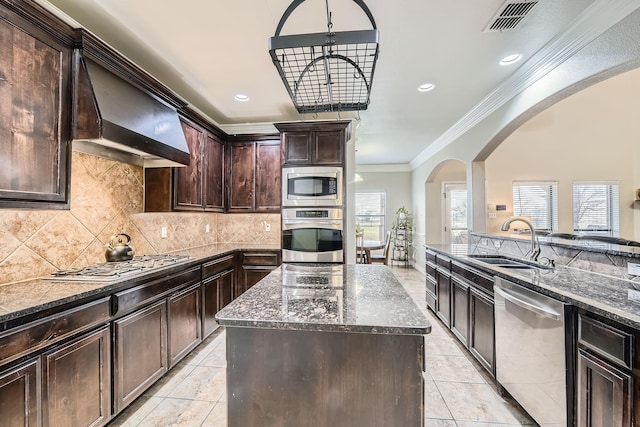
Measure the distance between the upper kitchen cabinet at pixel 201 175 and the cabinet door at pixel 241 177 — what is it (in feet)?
0.40

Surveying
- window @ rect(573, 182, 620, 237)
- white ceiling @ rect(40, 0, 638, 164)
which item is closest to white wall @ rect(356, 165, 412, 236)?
window @ rect(573, 182, 620, 237)

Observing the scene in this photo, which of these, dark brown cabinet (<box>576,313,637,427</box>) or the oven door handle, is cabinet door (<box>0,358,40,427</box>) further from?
dark brown cabinet (<box>576,313,637,427</box>)

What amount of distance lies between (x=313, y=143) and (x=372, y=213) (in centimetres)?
492

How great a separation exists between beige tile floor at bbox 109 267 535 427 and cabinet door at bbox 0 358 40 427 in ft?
2.25

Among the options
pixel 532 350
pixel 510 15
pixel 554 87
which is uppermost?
pixel 510 15

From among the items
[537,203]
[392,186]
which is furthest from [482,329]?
Answer: [392,186]

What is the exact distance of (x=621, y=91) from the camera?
4.77m

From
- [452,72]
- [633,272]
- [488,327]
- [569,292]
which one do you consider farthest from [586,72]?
[488,327]

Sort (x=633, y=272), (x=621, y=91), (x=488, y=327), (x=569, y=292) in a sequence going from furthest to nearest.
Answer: (x=621, y=91)
(x=488, y=327)
(x=633, y=272)
(x=569, y=292)

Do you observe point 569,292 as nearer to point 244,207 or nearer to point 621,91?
point 244,207

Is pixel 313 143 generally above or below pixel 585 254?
above

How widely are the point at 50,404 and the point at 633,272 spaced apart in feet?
11.1

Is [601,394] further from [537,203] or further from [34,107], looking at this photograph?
[537,203]

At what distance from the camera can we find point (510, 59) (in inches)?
98.6
